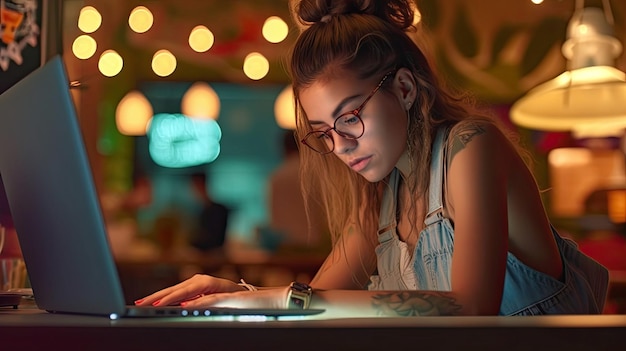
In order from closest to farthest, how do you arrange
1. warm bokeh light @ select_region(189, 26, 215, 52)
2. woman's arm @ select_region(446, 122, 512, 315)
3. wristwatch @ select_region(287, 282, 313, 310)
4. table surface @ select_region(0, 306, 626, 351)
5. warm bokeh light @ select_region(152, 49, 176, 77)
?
1. table surface @ select_region(0, 306, 626, 351)
2. wristwatch @ select_region(287, 282, 313, 310)
3. woman's arm @ select_region(446, 122, 512, 315)
4. warm bokeh light @ select_region(189, 26, 215, 52)
5. warm bokeh light @ select_region(152, 49, 176, 77)

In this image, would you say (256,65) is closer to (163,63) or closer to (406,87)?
(163,63)

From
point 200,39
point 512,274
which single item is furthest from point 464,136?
point 200,39

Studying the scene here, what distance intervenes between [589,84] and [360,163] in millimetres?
1216

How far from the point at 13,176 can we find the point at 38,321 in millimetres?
387

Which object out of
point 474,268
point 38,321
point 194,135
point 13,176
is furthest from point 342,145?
point 194,135

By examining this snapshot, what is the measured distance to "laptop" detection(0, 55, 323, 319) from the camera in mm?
738

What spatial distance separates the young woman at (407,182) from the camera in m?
1.35

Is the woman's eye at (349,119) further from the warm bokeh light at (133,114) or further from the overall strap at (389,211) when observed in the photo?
the warm bokeh light at (133,114)

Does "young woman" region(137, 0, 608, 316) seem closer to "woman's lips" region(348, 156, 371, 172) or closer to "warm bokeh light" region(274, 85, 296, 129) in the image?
"woman's lips" region(348, 156, 371, 172)

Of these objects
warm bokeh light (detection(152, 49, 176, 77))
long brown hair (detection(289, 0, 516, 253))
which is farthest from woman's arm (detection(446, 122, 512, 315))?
warm bokeh light (detection(152, 49, 176, 77))

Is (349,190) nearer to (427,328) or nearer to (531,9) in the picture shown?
(427,328)

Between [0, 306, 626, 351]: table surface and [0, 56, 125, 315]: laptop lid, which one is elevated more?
[0, 56, 125, 315]: laptop lid

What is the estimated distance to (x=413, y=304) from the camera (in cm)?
111

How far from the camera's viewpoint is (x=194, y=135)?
513 centimetres
